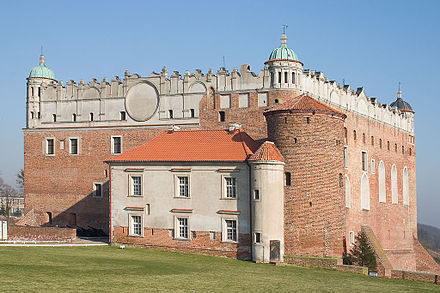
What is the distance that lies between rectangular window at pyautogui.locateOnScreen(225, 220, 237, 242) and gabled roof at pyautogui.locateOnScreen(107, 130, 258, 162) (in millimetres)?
3882

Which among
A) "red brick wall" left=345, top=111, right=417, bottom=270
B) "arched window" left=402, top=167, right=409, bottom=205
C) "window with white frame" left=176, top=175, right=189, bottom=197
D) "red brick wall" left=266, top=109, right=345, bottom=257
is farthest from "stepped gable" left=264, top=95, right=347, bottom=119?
"arched window" left=402, top=167, right=409, bottom=205

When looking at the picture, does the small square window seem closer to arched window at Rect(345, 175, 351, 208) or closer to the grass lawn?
the grass lawn

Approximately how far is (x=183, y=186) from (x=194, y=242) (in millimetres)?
3687

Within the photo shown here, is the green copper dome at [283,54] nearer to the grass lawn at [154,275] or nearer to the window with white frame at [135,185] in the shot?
the window with white frame at [135,185]

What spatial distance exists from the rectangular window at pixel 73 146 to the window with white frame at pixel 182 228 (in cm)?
1728

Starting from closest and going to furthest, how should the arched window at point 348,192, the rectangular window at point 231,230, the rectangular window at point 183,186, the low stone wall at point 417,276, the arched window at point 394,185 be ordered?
the low stone wall at point 417,276
the rectangular window at point 231,230
the rectangular window at point 183,186
the arched window at point 348,192
the arched window at point 394,185

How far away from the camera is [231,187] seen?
140 ft

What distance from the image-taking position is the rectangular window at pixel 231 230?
138 ft

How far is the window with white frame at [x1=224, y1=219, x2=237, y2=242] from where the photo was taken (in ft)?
138

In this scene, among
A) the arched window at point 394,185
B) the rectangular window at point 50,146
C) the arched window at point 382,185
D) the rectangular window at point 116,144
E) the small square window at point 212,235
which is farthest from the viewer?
the arched window at point 394,185

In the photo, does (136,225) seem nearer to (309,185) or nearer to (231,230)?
(231,230)

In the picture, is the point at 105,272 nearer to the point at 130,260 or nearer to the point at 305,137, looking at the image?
the point at 130,260

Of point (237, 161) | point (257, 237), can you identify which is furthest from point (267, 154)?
point (257, 237)

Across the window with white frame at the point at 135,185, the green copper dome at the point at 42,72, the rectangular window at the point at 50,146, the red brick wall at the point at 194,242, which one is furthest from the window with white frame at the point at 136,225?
the green copper dome at the point at 42,72
